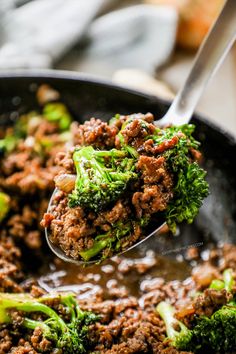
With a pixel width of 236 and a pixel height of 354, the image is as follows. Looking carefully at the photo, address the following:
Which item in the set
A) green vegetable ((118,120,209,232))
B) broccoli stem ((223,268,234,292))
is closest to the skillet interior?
broccoli stem ((223,268,234,292))

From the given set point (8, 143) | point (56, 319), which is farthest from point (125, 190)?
point (8, 143)

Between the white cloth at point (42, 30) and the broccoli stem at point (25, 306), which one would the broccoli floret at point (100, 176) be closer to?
the broccoli stem at point (25, 306)

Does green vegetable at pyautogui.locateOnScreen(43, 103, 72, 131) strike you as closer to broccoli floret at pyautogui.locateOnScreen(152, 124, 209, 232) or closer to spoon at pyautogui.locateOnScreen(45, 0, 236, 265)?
spoon at pyautogui.locateOnScreen(45, 0, 236, 265)

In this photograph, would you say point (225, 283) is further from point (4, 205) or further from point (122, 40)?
point (122, 40)

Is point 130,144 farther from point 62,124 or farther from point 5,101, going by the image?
point 5,101

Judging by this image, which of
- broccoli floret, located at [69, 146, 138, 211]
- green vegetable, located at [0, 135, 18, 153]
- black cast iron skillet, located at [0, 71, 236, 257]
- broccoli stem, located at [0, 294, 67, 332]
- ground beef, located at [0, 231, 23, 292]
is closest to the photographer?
broccoli floret, located at [69, 146, 138, 211]

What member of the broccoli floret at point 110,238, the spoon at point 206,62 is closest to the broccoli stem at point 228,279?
the spoon at point 206,62
